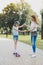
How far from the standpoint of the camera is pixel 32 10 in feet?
21.5

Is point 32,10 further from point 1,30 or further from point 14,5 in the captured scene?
point 1,30

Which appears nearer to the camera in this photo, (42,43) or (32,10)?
(32,10)

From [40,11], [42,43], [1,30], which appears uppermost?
[40,11]

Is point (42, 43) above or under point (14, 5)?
under

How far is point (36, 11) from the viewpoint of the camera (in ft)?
22.1

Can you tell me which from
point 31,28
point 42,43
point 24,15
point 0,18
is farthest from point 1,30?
point 42,43

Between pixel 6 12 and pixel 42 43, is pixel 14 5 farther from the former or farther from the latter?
pixel 42 43

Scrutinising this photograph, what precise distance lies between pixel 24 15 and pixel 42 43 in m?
1.90

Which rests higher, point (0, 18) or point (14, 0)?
point (14, 0)

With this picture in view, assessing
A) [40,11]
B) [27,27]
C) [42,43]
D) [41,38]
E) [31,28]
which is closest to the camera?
[31,28]

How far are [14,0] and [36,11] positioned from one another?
684 millimetres

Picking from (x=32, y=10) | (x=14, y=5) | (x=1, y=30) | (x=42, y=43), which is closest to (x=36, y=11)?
(x=32, y=10)

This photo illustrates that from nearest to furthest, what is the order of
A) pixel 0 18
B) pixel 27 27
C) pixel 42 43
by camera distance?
pixel 27 27, pixel 0 18, pixel 42 43

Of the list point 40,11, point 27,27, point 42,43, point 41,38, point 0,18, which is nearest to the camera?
point 27,27
